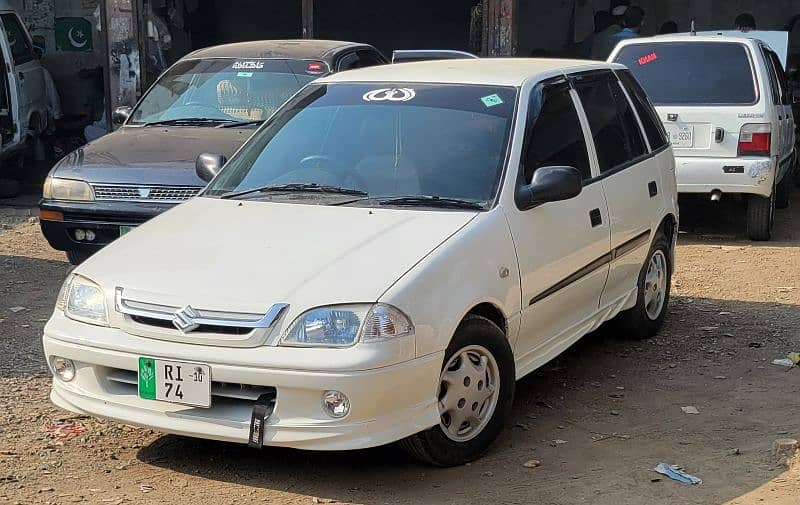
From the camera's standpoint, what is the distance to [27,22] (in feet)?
53.0

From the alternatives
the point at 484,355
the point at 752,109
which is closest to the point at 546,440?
the point at 484,355

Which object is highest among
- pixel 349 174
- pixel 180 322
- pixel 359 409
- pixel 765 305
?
pixel 349 174

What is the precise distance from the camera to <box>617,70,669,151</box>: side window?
6562 mm

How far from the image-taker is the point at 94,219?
739cm

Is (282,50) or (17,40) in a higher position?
(282,50)

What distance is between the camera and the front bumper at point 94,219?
729cm

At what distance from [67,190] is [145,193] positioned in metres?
0.61

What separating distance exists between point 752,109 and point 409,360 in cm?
615

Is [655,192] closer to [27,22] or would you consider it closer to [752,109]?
[752,109]

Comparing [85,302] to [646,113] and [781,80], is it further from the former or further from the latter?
[781,80]

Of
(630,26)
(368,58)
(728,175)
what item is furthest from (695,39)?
(630,26)

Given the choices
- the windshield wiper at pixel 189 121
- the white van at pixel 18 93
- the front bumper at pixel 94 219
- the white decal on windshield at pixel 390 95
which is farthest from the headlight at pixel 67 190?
the white van at pixel 18 93

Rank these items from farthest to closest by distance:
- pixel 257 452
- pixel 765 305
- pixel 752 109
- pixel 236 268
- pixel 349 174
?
1. pixel 752 109
2. pixel 765 305
3. pixel 349 174
4. pixel 257 452
5. pixel 236 268

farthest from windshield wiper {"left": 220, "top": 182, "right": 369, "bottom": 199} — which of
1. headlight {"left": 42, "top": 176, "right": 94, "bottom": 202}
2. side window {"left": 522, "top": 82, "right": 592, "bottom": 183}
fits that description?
Answer: headlight {"left": 42, "top": 176, "right": 94, "bottom": 202}
